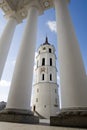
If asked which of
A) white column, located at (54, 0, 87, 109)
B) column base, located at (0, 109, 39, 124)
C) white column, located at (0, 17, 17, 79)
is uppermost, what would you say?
white column, located at (0, 17, 17, 79)

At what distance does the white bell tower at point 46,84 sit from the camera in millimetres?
35216

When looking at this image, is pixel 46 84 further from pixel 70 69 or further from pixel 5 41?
pixel 70 69

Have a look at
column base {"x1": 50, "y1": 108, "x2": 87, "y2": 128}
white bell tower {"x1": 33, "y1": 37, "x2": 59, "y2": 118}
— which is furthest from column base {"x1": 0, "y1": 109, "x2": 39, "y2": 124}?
white bell tower {"x1": 33, "y1": 37, "x2": 59, "y2": 118}

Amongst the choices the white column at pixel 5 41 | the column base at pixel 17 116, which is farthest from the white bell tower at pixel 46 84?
the column base at pixel 17 116

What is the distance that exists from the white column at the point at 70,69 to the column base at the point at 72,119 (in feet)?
0.59

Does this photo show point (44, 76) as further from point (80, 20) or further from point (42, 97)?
point (80, 20)

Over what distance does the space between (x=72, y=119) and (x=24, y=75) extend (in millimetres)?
2469

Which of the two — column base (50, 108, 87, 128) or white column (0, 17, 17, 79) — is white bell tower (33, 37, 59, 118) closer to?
white column (0, 17, 17, 79)

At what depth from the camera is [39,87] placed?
39062mm

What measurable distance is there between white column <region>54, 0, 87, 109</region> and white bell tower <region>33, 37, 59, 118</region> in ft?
104

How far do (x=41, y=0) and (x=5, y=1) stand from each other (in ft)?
8.12

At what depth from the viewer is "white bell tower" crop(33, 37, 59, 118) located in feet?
116

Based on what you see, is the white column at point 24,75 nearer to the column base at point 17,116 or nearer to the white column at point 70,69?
the column base at point 17,116

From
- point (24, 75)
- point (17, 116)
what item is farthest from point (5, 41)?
point (17, 116)
